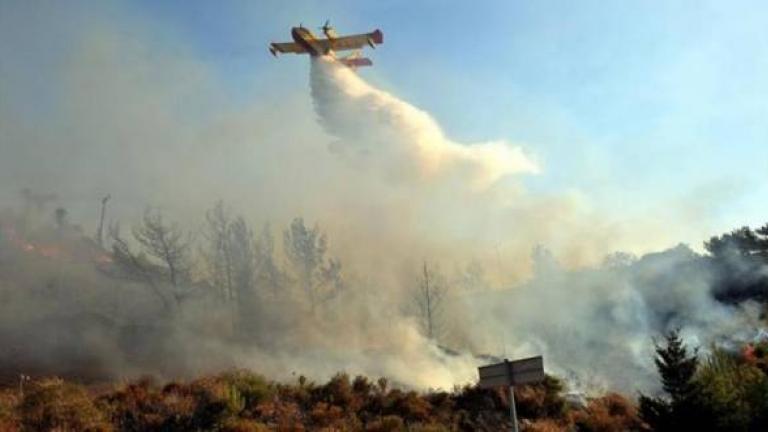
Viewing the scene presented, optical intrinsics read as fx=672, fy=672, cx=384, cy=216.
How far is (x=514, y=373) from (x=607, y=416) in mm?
13893

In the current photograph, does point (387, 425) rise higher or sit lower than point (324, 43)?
lower

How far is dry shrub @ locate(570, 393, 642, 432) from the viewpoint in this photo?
76.5 feet

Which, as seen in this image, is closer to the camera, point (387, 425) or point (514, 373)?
point (514, 373)

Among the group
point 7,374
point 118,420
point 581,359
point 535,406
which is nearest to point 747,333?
point 581,359

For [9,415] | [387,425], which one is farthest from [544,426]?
[9,415]

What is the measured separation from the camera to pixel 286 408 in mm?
23016

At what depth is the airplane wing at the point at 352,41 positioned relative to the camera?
126ft

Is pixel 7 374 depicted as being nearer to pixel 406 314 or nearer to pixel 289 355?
pixel 289 355

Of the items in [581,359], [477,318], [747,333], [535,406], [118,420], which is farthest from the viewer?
[477,318]

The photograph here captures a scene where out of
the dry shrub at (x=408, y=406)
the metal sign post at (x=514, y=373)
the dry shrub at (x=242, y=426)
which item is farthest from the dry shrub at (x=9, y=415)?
the metal sign post at (x=514, y=373)

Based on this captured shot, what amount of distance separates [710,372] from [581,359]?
25.6 m

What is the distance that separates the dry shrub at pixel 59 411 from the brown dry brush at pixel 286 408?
3 centimetres

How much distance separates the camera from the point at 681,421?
57.9ft

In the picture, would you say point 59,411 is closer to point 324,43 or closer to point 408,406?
point 408,406
